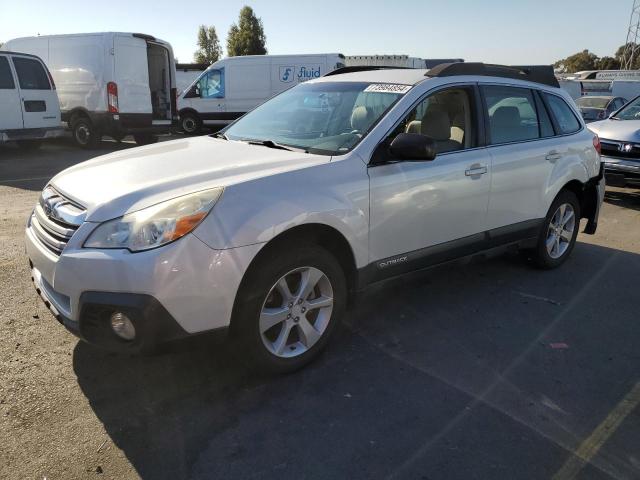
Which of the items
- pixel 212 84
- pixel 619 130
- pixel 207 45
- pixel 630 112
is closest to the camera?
pixel 619 130

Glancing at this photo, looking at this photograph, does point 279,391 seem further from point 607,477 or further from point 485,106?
point 485,106

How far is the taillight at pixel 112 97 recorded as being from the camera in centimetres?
1219

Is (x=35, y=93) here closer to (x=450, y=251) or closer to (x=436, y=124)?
(x=436, y=124)

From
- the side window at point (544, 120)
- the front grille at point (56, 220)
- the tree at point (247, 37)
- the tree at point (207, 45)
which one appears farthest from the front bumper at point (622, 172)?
the tree at point (207, 45)

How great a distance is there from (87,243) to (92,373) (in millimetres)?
904

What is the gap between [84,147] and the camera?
1314 centimetres

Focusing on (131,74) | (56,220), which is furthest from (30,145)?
(56,220)

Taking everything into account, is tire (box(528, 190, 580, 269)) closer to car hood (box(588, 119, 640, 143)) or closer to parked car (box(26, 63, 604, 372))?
parked car (box(26, 63, 604, 372))

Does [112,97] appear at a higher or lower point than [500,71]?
lower

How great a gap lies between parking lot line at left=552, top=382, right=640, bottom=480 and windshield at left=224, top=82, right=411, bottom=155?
6.69 feet

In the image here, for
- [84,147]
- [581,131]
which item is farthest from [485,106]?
[84,147]

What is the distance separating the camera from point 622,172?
25.5ft

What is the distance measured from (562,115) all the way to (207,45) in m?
72.8

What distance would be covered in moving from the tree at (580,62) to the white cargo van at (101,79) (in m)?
73.5
